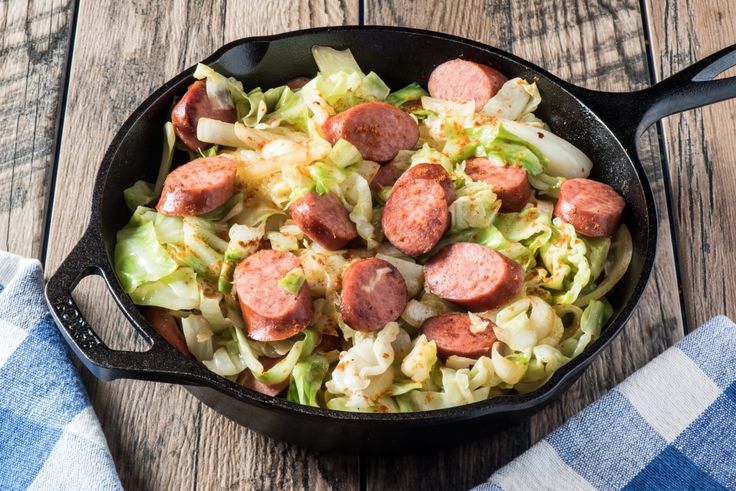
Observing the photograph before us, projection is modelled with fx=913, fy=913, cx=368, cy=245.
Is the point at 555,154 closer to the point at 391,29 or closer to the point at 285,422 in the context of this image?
the point at 391,29

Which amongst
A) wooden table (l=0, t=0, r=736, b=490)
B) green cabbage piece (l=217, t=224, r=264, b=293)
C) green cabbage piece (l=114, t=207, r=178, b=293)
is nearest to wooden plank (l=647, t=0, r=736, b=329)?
wooden table (l=0, t=0, r=736, b=490)

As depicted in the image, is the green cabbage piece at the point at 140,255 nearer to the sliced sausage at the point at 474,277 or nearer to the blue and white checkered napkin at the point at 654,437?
the sliced sausage at the point at 474,277

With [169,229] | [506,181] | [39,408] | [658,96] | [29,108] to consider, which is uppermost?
[658,96]

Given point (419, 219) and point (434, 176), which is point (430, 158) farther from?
point (419, 219)

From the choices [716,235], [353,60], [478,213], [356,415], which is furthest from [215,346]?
[716,235]

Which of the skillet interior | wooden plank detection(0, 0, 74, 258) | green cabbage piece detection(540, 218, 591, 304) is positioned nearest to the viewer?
the skillet interior

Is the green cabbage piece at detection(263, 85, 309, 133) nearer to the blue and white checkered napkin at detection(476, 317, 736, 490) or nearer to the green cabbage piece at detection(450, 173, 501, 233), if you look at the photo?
the green cabbage piece at detection(450, 173, 501, 233)

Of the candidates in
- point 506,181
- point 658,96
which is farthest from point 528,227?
point 658,96
